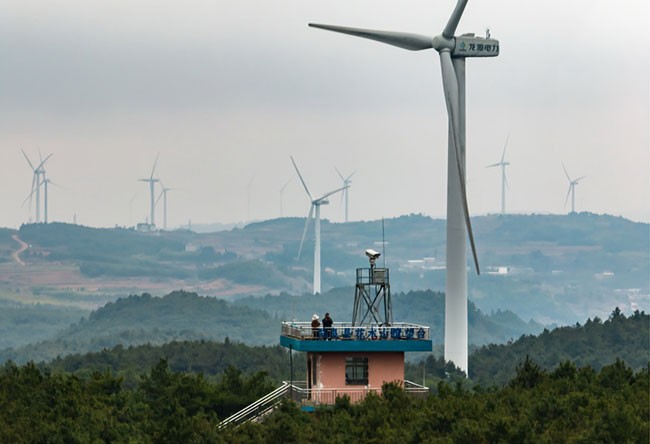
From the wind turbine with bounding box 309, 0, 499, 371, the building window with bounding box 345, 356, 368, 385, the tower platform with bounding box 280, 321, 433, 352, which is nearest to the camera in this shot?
the tower platform with bounding box 280, 321, 433, 352

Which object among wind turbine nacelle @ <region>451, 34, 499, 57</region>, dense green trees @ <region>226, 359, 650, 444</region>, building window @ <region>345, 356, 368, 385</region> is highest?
wind turbine nacelle @ <region>451, 34, 499, 57</region>

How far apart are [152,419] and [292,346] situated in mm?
20264

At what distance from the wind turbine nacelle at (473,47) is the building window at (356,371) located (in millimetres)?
73669

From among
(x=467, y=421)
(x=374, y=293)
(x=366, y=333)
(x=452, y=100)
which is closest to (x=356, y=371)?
(x=366, y=333)

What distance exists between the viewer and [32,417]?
114 m

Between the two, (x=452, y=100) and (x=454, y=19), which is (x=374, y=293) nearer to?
Result: (x=452, y=100)

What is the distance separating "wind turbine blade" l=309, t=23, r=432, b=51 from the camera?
146 meters

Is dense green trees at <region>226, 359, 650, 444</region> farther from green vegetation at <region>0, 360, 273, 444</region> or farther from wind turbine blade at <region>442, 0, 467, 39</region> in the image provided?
wind turbine blade at <region>442, 0, 467, 39</region>

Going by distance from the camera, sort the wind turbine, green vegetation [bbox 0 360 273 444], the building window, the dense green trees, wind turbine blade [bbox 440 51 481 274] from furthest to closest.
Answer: the wind turbine < wind turbine blade [bbox 440 51 481 274] < green vegetation [bbox 0 360 273 444] < the building window < the dense green trees

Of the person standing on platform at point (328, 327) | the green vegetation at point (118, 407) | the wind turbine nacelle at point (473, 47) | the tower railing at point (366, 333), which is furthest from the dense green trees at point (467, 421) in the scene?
the wind turbine nacelle at point (473, 47)

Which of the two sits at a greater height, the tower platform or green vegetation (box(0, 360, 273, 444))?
the tower platform

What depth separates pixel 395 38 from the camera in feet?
497

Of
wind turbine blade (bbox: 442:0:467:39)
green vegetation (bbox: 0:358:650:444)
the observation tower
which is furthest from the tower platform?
wind turbine blade (bbox: 442:0:467:39)

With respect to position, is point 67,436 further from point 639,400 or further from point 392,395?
point 639,400
